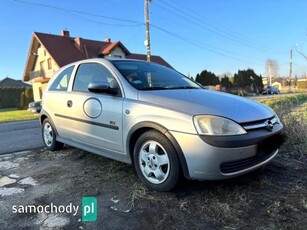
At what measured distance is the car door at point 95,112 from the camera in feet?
11.9

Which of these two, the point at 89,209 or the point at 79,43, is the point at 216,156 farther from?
the point at 79,43

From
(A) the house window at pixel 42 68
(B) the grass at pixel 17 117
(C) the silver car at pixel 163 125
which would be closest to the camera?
(C) the silver car at pixel 163 125

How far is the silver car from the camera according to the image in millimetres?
2857

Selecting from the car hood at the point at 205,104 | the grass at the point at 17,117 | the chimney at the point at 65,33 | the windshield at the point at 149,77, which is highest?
the chimney at the point at 65,33

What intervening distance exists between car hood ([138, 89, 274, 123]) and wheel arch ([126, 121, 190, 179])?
251mm

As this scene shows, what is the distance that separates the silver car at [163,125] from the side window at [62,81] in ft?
0.96

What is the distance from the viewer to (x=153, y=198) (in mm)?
3090

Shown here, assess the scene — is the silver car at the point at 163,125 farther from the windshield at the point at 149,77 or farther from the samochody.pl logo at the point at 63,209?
the samochody.pl logo at the point at 63,209

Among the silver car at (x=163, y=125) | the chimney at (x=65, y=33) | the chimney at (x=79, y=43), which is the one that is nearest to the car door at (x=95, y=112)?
the silver car at (x=163, y=125)

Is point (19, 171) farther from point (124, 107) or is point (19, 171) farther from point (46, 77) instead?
point (46, 77)

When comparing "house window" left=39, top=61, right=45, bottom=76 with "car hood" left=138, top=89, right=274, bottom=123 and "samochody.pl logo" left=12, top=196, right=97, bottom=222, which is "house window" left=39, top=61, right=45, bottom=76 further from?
"samochody.pl logo" left=12, top=196, right=97, bottom=222

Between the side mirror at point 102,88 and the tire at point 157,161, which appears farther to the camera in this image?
the side mirror at point 102,88

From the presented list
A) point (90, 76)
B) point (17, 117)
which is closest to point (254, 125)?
point (90, 76)

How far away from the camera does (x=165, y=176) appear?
3109mm
